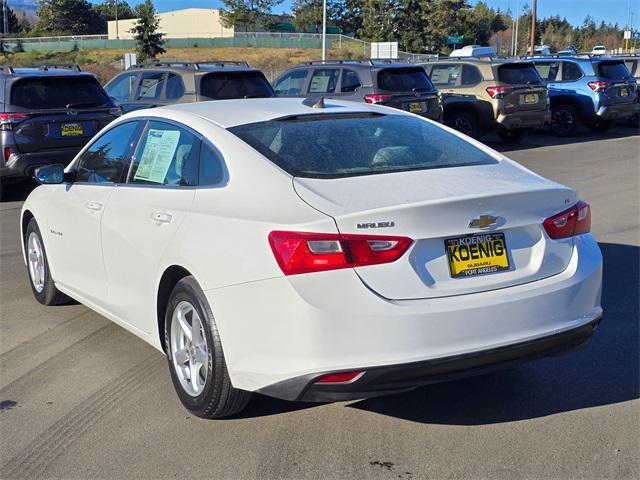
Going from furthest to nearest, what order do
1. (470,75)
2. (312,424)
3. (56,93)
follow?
(470,75), (56,93), (312,424)

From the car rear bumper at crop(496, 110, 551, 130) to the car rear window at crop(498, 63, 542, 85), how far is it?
27.4 inches

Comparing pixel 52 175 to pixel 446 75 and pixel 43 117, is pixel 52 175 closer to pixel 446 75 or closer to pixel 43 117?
pixel 43 117

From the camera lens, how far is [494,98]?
1691 cm

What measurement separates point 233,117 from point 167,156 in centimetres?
43

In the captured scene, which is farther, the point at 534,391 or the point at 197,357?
the point at 534,391

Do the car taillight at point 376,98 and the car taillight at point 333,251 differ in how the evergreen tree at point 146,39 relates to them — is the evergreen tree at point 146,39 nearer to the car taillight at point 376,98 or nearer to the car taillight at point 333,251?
the car taillight at point 376,98

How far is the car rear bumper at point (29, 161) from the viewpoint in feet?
34.4

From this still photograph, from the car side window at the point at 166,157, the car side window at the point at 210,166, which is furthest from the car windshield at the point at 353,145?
the car side window at the point at 166,157

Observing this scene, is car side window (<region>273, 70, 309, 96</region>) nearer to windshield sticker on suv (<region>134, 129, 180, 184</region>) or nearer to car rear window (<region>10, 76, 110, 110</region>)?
car rear window (<region>10, 76, 110, 110</region>)

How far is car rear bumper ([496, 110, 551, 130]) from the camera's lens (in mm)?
16891

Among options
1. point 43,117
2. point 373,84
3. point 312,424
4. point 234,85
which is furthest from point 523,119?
point 312,424

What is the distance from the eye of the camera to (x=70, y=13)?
372ft

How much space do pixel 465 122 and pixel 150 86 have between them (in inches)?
268

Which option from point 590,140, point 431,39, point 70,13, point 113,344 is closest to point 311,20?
point 431,39
